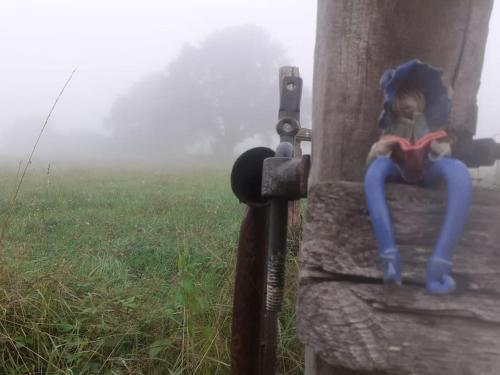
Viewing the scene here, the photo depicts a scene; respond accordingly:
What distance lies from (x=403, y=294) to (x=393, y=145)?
240 mm

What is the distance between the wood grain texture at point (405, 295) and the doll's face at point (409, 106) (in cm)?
12

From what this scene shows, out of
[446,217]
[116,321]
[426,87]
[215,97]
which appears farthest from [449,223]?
[215,97]

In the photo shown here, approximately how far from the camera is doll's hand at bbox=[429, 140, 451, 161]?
0.68 metres

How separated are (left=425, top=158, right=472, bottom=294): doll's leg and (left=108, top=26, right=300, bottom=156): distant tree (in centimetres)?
4460

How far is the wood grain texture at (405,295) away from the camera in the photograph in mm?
669

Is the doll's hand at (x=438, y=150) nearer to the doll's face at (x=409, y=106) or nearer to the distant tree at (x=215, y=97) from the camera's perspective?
the doll's face at (x=409, y=106)

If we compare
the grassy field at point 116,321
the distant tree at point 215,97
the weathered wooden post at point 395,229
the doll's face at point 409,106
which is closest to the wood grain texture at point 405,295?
the weathered wooden post at point 395,229

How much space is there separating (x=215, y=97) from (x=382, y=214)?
4638 cm

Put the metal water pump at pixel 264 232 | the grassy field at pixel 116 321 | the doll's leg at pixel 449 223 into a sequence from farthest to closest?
the grassy field at pixel 116 321, the metal water pump at pixel 264 232, the doll's leg at pixel 449 223

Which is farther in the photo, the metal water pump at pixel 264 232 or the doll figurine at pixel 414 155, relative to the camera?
the metal water pump at pixel 264 232

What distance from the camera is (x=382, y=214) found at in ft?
2.23

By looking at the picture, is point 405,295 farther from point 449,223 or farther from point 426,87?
point 426,87

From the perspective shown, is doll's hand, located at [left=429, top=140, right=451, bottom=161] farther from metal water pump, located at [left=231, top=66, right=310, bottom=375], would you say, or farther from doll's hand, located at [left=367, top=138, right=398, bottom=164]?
metal water pump, located at [left=231, top=66, right=310, bottom=375]

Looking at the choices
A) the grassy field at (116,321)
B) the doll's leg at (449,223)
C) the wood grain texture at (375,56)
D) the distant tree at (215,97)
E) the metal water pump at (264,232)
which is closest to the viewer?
the doll's leg at (449,223)
